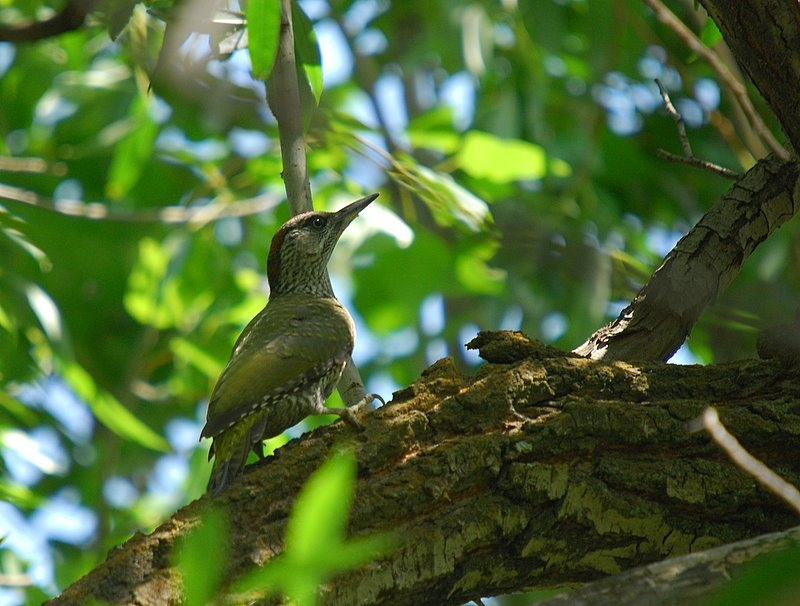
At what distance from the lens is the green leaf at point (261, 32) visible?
9.05 ft

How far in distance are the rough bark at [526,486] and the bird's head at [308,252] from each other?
225 centimetres

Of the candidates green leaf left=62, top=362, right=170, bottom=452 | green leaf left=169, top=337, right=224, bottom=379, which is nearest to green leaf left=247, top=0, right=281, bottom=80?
green leaf left=62, top=362, right=170, bottom=452

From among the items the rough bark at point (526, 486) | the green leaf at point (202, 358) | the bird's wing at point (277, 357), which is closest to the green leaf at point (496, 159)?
the bird's wing at point (277, 357)

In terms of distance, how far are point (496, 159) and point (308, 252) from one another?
122 cm

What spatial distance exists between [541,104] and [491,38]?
1.62ft

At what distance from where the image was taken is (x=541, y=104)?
6.35 metres

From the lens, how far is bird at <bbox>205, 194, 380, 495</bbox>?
11.4ft

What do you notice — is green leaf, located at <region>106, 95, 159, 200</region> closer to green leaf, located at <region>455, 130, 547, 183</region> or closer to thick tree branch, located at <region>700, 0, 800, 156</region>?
green leaf, located at <region>455, 130, 547, 183</region>

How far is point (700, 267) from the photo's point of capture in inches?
130

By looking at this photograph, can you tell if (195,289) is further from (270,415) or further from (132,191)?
(270,415)

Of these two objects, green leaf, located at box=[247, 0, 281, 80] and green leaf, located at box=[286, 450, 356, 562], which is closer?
green leaf, located at box=[286, 450, 356, 562]

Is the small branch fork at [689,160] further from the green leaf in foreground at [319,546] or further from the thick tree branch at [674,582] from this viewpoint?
the green leaf in foreground at [319,546]

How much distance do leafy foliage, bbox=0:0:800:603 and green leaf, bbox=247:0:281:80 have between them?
4.33 feet

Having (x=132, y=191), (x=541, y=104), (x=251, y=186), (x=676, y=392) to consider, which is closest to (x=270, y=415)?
(x=676, y=392)
